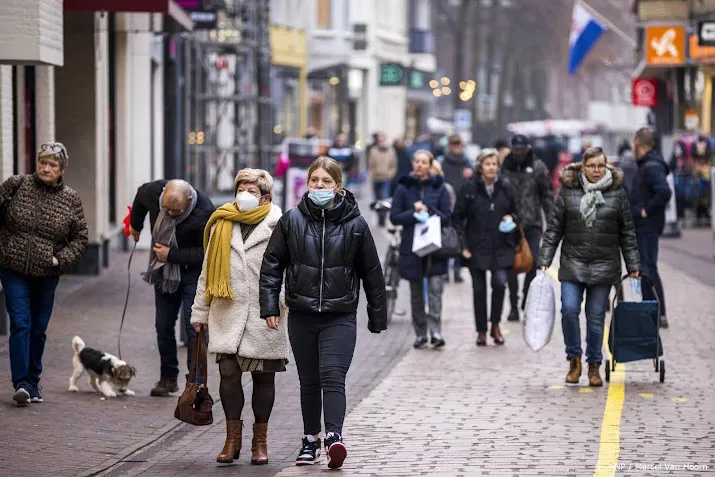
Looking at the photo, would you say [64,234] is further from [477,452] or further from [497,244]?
[497,244]

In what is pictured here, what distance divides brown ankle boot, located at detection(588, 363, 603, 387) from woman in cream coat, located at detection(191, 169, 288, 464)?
A: 360 cm

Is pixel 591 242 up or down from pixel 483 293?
up

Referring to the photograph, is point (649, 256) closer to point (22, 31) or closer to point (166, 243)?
point (166, 243)

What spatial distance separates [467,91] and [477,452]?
66.4m

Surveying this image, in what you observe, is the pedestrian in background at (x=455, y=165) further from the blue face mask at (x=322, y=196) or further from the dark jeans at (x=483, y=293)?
the blue face mask at (x=322, y=196)

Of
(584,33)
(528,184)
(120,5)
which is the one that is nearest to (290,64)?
(584,33)

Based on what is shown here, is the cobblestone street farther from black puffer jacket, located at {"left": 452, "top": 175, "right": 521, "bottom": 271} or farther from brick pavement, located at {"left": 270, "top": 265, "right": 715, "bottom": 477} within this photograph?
black puffer jacket, located at {"left": 452, "top": 175, "right": 521, "bottom": 271}

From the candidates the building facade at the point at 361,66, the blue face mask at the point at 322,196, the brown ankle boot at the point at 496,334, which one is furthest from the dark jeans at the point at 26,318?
the building facade at the point at 361,66

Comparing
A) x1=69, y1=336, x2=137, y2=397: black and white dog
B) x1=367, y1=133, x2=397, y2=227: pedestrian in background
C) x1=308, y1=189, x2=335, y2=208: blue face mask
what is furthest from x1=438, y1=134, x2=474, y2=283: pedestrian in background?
x1=308, y1=189, x2=335, y2=208: blue face mask

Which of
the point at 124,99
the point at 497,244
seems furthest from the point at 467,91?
the point at 497,244

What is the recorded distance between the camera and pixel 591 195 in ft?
38.6

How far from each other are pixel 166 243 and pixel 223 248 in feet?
7.18

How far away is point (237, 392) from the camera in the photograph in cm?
904

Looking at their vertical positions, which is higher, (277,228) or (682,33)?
(682,33)
